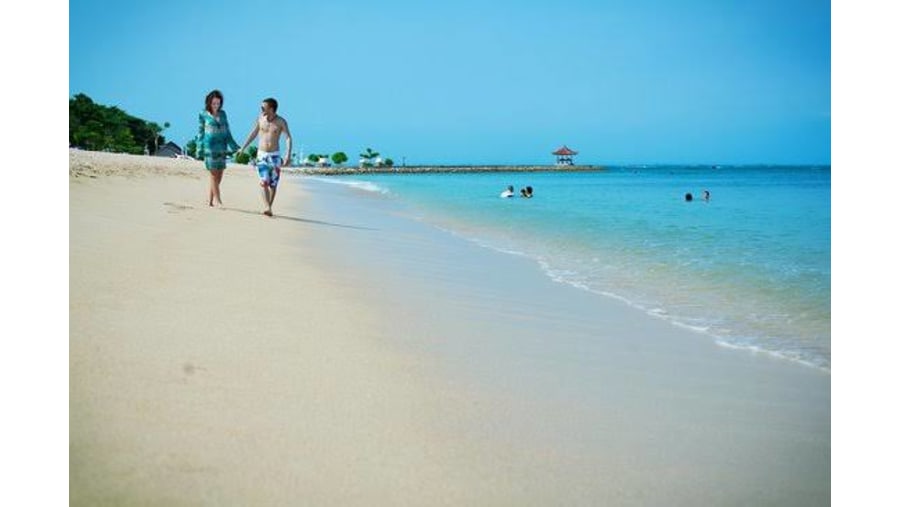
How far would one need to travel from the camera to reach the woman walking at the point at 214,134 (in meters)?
2.42

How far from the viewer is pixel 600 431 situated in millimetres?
1666

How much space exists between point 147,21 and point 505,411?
1599 mm

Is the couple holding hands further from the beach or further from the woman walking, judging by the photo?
the beach

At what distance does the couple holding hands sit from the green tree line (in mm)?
184

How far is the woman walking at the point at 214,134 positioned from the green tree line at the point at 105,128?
0.16 meters

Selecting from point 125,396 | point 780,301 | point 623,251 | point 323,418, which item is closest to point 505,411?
point 323,418

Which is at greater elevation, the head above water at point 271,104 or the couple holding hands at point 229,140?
the head above water at point 271,104

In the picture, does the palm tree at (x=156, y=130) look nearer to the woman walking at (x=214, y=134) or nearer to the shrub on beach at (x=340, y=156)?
the woman walking at (x=214, y=134)

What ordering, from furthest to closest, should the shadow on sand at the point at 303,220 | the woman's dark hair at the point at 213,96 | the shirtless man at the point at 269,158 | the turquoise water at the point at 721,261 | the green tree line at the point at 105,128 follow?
the shadow on sand at the point at 303,220 → the shirtless man at the point at 269,158 → the turquoise water at the point at 721,261 → the woman's dark hair at the point at 213,96 → the green tree line at the point at 105,128

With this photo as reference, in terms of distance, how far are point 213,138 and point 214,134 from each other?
0.30 feet

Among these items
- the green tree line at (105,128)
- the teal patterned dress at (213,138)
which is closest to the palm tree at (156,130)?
the green tree line at (105,128)

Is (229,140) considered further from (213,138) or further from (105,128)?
(105,128)
